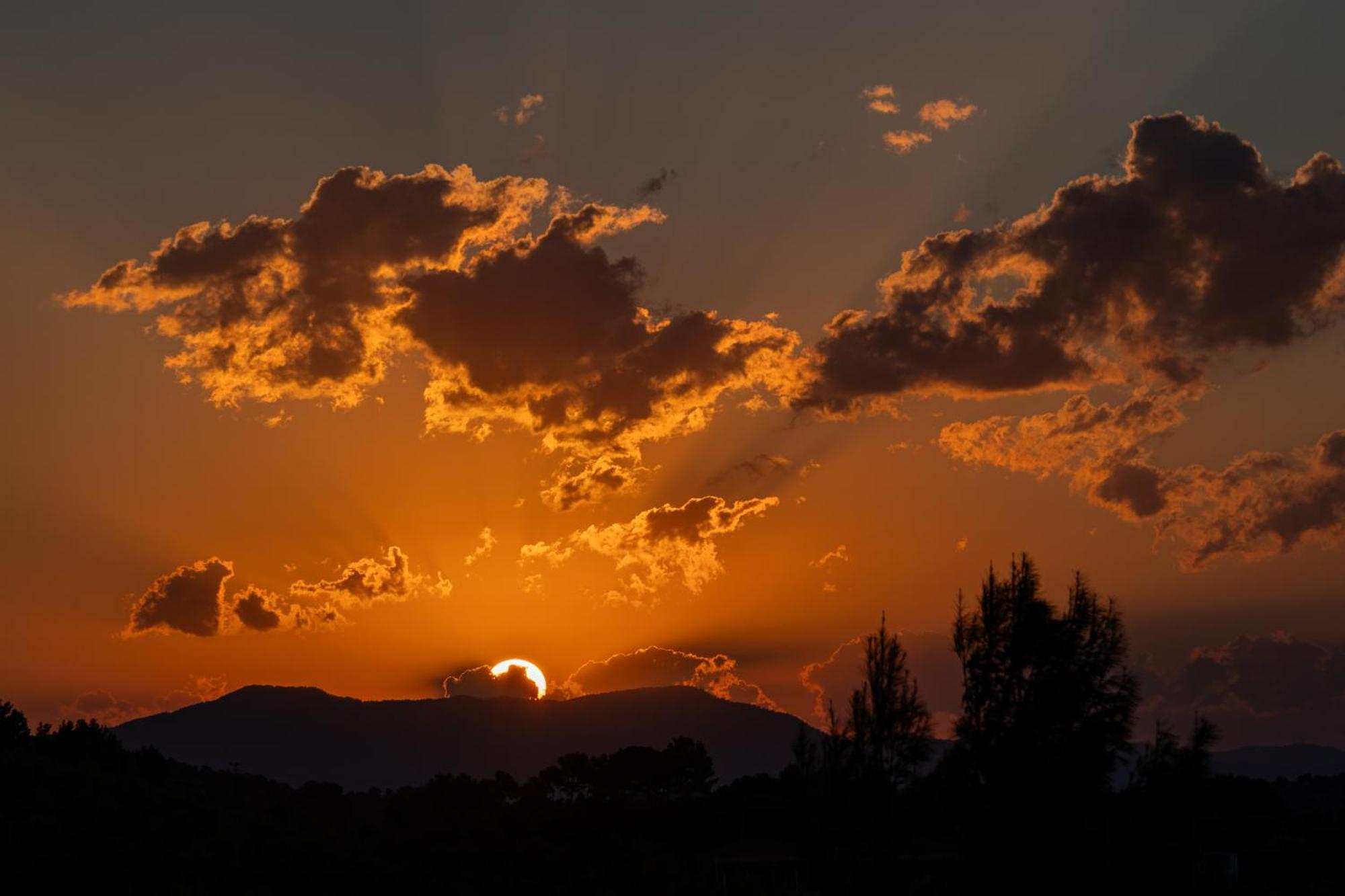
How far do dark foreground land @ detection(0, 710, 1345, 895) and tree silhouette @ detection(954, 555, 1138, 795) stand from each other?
0.73 metres

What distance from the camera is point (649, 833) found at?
88812 mm

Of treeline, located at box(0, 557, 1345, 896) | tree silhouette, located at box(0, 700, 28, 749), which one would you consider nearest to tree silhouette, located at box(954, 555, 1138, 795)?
treeline, located at box(0, 557, 1345, 896)

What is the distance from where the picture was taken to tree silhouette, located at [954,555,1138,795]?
31.3 m

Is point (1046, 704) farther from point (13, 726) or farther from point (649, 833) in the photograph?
point (13, 726)

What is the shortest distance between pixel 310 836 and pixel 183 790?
1870 centimetres

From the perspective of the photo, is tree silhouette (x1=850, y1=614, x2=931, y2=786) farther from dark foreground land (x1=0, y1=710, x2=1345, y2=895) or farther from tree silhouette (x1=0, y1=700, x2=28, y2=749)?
tree silhouette (x1=0, y1=700, x2=28, y2=749)

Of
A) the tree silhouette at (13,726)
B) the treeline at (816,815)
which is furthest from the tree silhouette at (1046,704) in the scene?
the tree silhouette at (13,726)

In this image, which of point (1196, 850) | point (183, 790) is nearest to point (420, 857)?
point (183, 790)

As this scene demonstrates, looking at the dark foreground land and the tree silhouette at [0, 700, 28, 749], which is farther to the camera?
the tree silhouette at [0, 700, 28, 749]

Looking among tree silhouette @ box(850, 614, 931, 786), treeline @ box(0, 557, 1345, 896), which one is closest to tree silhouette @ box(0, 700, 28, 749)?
treeline @ box(0, 557, 1345, 896)

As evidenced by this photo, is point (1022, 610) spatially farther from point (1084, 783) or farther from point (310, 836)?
point (310, 836)

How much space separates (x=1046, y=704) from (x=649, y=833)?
60.9m

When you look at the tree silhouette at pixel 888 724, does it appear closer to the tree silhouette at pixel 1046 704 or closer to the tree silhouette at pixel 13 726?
the tree silhouette at pixel 1046 704

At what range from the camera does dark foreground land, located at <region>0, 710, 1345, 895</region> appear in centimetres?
3164
